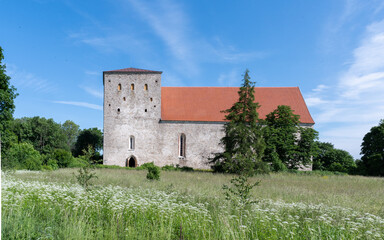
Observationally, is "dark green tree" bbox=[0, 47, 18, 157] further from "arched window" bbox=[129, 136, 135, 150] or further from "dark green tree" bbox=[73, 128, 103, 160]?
"dark green tree" bbox=[73, 128, 103, 160]

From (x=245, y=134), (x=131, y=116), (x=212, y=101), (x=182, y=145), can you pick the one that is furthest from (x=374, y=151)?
(x=131, y=116)

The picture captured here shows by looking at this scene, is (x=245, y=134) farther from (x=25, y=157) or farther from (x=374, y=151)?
(x=374, y=151)

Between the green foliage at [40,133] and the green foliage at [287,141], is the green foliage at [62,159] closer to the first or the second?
the green foliage at [40,133]

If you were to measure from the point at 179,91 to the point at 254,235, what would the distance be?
32.9 meters

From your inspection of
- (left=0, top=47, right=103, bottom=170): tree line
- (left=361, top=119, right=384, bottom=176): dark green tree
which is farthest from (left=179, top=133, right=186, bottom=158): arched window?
(left=361, top=119, right=384, bottom=176): dark green tree

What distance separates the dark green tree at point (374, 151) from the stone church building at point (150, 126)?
932 centimetres

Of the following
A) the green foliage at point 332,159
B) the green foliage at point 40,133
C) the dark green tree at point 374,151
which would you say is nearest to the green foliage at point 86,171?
the dark green tree at point 374,151

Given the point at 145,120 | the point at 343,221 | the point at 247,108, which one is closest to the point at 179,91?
the point at 145,120

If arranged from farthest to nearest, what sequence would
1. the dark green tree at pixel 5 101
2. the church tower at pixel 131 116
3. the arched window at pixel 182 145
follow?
the arched window at pixel 182 145
the church tower at pixel 131 116
the dark green tree at pixel 5 101

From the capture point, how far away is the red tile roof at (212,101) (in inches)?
1337

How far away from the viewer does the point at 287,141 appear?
93.4ft

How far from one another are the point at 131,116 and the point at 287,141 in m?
18.5

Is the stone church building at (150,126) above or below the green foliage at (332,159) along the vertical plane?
above

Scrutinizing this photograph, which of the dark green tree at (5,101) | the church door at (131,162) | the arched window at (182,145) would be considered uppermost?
the dark green tree at (5,101)
